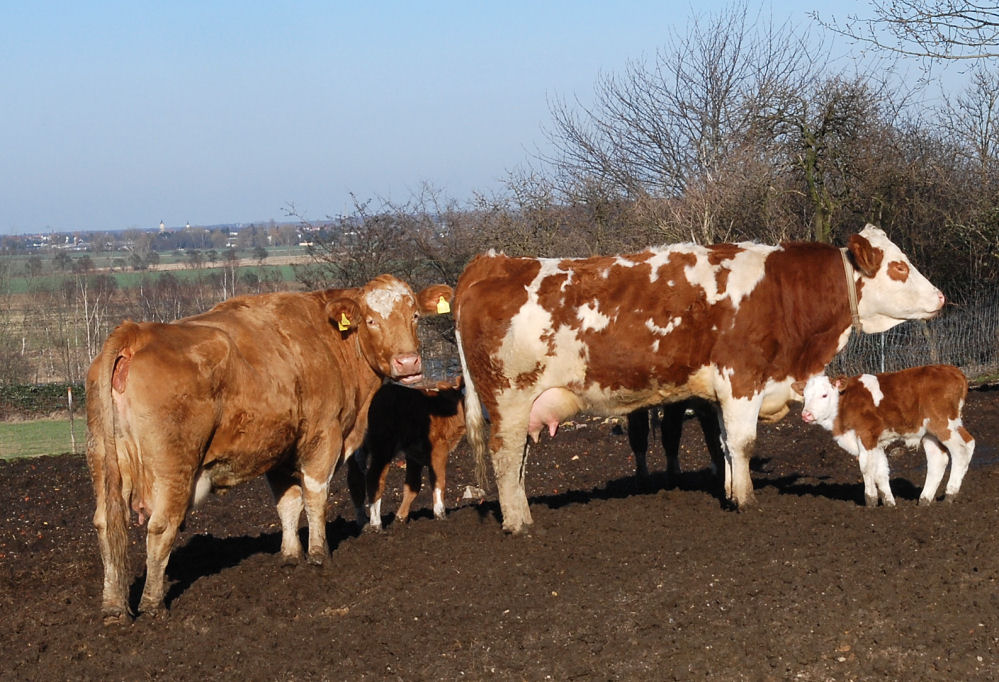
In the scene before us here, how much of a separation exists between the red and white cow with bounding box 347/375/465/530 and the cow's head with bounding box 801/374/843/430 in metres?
3.35

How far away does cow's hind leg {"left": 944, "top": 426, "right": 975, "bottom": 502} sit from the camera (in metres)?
8.62

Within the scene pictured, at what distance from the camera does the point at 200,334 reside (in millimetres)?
7332

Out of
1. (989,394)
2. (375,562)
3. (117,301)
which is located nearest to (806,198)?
(989,394)

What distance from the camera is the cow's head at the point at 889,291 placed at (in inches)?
358

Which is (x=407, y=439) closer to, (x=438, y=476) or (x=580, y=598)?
(x=438, y=476)

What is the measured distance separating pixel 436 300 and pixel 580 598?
326 cm

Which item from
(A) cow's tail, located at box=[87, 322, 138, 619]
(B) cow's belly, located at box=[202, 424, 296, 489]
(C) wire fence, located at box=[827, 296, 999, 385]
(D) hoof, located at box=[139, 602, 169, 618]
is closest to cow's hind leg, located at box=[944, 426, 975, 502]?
(B) cow's belly, located at box=[202, 424, 296, 489]

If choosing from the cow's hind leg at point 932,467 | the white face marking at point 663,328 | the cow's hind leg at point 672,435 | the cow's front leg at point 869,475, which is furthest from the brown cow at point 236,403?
the cow's hind leg at point 932,467

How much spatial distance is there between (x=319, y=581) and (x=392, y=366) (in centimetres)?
177

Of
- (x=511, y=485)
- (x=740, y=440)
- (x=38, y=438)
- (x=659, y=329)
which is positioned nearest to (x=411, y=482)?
(x=511, y=485)

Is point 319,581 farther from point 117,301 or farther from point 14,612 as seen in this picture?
point 117,301

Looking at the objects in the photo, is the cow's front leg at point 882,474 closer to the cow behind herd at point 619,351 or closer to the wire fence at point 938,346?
the cow behind herd at point 619,351

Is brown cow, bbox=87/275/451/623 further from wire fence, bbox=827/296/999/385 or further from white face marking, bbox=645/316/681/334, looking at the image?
wire fence, bbox=827/296/999/385

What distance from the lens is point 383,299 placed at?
8.74 metres
